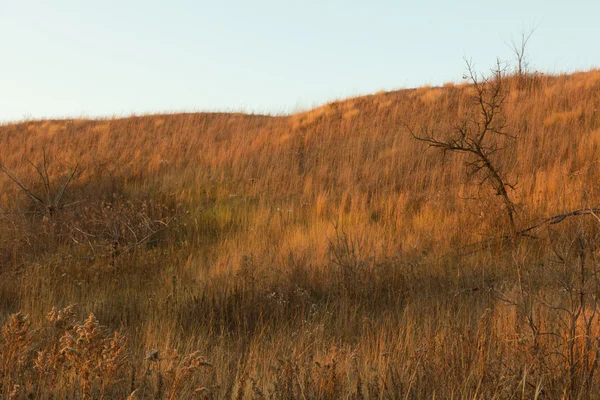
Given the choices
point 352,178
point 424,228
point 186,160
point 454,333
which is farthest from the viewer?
point 186,160

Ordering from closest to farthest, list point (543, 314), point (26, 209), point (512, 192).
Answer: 1. point (543, 314)
2. point (512, 192)
3. point (26, 209)

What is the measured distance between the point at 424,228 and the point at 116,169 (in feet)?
22.0

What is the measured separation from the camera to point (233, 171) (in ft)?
32.5

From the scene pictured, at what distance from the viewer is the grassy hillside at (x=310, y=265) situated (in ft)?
8.48

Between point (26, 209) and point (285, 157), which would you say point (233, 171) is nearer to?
point (285, 157)

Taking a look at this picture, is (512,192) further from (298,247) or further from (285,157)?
(285,157)

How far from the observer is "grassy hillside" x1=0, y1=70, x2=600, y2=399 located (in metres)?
2.59

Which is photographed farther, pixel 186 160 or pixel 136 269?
pixel 186 160

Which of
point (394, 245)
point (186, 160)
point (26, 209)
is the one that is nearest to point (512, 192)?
point (394, 245)

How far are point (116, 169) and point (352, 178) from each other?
196 inches

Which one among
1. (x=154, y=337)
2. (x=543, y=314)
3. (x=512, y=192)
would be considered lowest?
(x=154, y=337)

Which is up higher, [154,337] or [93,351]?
[93,351]

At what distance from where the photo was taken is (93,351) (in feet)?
7.69

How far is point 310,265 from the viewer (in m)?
5.14
